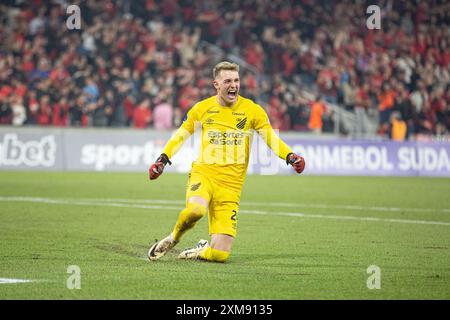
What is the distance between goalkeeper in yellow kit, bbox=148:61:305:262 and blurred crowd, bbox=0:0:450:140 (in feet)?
55.4

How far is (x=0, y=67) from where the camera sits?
2719cm

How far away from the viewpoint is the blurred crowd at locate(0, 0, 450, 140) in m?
27.8

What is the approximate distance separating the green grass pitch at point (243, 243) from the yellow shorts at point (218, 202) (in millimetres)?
382

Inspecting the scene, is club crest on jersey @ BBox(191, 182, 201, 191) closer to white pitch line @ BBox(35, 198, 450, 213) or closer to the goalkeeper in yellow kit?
the goalkeeper in yellow kit

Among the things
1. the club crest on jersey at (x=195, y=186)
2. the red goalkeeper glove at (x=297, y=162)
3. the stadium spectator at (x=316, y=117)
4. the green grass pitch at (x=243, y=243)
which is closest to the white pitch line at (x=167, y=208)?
the green grass pitch at (x=243, y=243)

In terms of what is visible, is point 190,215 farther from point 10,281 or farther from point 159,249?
point 10,281

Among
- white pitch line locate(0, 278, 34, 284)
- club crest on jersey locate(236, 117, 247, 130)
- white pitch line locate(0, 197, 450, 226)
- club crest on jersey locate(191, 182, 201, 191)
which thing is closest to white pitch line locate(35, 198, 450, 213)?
white pitch line locate(0, 197, 450, 226)

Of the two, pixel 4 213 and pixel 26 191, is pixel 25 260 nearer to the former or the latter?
pixel 4 213

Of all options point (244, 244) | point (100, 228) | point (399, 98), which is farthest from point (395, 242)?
point (399, 98)

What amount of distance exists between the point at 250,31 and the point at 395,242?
72.2 feet

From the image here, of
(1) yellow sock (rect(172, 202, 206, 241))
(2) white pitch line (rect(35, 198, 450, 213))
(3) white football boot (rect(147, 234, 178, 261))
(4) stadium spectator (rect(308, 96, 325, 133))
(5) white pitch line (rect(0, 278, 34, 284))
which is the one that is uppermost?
(4) stadium spectator (rect(308, 96, 325, 133))

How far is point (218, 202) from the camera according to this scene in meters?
10.4
